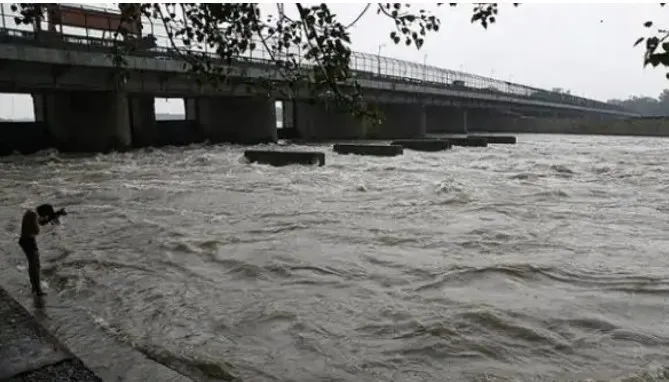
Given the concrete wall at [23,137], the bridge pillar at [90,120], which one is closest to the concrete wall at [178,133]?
the concrete wall at [23,137]

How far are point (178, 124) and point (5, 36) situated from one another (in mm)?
18748

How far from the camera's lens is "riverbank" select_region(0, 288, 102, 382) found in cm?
451

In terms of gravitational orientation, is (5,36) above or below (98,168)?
above

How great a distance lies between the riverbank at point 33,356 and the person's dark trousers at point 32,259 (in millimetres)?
1409

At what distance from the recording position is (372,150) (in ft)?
112

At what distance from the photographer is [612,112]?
138 m

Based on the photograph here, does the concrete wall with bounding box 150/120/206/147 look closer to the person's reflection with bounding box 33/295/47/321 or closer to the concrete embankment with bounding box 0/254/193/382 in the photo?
the person's reflection with bounding box 33/295/47/321

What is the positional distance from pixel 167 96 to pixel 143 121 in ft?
21.7

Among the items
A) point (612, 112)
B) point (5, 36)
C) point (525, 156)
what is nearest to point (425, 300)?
point (5, 36)

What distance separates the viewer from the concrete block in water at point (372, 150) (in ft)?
110

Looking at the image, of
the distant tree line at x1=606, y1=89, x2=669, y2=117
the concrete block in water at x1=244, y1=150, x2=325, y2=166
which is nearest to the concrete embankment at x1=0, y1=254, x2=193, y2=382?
the concrete block in water at x1=244, y1=150, x2=325, y2=166

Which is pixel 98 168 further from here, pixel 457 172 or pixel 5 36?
pixel 457 172

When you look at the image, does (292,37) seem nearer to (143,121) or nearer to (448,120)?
(143,121)

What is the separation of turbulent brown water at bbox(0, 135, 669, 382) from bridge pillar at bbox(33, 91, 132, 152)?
13564mm
